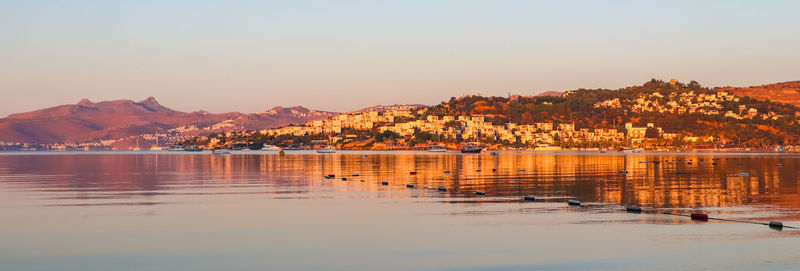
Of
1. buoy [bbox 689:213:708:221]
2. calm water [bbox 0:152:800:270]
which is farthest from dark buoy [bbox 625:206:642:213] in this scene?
buoy [bbox 689:213:708:221]

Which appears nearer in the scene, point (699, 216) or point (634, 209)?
point (699, 216)

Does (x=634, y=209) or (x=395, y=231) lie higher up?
(x=634, y=209)

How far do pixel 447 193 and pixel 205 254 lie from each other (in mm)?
22393

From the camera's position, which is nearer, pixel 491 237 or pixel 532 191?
pixel 491 237

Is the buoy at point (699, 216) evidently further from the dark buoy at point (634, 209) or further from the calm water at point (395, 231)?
the dark buoy at point (634, 209)

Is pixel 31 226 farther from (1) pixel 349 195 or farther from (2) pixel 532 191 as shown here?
(2) pixel 532 191

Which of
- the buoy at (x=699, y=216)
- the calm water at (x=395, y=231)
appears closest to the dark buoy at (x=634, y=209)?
the calm water at (x=395, y=231)

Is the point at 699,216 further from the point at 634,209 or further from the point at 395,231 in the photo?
the point at 395,231

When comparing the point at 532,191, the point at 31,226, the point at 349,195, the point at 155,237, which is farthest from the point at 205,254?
the point at 532,191

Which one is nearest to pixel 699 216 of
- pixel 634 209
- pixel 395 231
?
pixel 634 209

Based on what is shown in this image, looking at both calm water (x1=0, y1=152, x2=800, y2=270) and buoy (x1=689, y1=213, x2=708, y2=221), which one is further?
buoy (x1=689, y1=213, x2=708, y2=221)

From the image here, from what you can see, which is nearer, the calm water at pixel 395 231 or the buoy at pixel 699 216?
the calm water at pixel 395 231

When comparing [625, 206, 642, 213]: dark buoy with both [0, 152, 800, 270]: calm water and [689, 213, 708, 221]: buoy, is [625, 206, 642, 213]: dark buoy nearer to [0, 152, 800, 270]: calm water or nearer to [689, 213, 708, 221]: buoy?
[0, 152, 800, 270]: calm water

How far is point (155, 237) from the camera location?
893 inches
